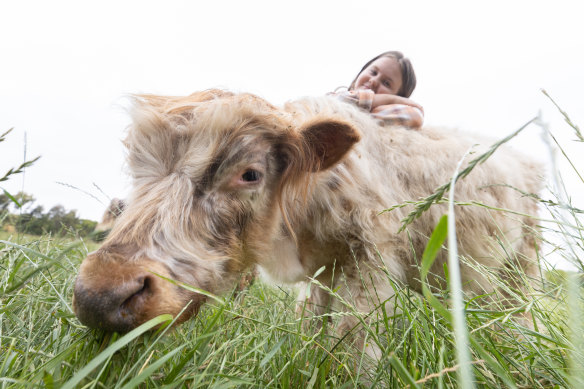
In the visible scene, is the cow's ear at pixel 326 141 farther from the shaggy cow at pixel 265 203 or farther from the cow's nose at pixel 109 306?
the cow's nose at pixel 109 306

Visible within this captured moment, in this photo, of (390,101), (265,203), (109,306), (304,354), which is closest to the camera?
(109,306)

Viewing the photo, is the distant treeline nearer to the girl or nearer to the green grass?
the green grass

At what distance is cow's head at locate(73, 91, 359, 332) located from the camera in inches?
56.3

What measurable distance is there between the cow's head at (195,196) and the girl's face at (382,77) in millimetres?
2409

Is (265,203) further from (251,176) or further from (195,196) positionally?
(195,196)

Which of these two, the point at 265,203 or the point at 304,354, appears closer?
the point at 304,354

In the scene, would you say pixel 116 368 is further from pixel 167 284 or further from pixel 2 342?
pixel 2 342

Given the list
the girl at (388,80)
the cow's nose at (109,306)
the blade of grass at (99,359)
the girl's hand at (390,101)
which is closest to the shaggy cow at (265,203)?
the cow's nose at (109,306)

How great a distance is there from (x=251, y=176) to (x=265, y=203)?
10.0 inches

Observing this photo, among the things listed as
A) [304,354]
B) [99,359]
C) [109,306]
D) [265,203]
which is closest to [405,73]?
[265,203]

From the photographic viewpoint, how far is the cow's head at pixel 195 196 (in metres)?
1.43

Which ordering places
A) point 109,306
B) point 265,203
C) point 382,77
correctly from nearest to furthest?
1. point 109,306
2. point 265,203
3. point 382,77

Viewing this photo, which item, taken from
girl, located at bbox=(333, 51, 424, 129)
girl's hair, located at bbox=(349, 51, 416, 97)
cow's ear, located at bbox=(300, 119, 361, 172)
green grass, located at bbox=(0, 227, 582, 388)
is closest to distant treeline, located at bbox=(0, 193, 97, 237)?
green grass, located at bbox=(0, 227, 582, 388)

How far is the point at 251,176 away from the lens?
229 centimetres
